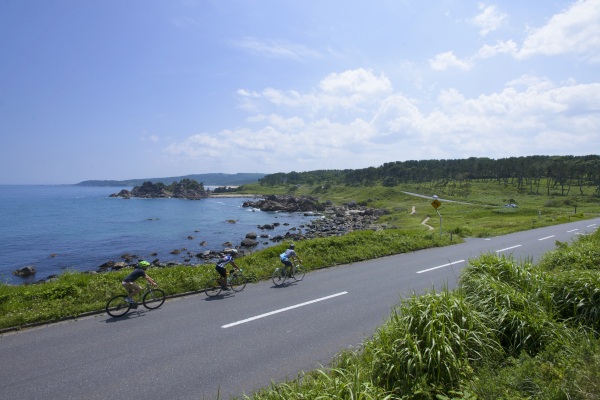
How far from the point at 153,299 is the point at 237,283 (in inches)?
128

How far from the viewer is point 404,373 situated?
205 inches

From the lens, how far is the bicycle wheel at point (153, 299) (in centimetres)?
1115

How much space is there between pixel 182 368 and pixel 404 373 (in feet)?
15.4

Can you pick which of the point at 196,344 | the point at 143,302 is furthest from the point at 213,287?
the point at 196,344

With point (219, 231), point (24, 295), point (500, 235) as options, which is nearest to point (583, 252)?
point (24, 295)

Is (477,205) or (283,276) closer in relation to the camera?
(283,276)

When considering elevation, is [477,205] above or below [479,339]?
below

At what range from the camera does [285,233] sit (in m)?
58.6

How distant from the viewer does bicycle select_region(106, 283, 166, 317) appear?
10.5 meters

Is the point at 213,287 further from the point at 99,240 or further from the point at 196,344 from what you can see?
the point at 99,240

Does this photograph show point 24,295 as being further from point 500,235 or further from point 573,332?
point 500,235

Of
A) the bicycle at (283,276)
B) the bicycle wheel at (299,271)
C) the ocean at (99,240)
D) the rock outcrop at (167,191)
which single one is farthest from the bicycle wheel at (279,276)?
the rock outcrop at (167,191)

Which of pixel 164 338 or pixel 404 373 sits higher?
pixel 404 373

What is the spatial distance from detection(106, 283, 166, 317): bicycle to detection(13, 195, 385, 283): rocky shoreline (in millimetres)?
23212
